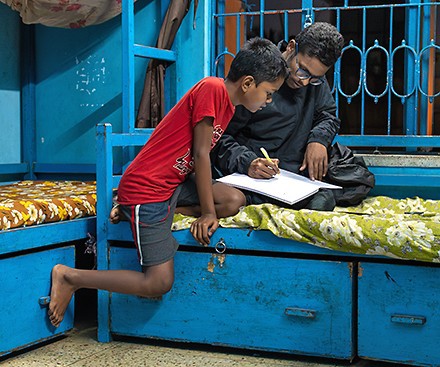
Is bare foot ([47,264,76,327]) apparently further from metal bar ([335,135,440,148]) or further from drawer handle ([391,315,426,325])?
metal bar ([335,135,440,148])

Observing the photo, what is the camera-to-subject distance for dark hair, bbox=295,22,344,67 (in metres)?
2.93

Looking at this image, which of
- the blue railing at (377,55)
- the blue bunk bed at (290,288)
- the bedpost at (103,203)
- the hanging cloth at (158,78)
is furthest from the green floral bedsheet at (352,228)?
the hanging cloth at (158,78)

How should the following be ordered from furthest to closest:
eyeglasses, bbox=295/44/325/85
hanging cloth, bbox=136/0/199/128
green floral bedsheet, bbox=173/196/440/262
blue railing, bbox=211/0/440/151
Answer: hanging cloth, bbox=136/0/199/128, blue railing, bbox=211/0/440/151, eyeglasses, bbox=295/44/325/85, green floral bedsheet, bbox=173/196/440/262

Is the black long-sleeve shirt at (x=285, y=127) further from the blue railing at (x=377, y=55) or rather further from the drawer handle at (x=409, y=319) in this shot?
the drawer handle at (x=409, y=319)

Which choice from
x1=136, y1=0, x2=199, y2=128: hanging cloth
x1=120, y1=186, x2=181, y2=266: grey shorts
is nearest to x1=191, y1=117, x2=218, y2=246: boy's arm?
x1=120, y1=186, x2=181, y2=266: grey shorts

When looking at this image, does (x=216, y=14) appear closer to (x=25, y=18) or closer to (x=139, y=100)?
(x=139, y=100)

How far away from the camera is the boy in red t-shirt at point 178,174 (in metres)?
2.68

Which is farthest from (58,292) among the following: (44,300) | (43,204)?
(43,204)

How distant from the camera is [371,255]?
8.50 ft

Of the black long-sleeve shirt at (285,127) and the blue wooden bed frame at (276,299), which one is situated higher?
the black long-sleeve shirt at (285,127)

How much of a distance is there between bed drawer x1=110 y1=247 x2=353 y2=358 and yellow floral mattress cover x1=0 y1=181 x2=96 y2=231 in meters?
0.31

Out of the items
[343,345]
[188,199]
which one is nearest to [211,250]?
[188,199]

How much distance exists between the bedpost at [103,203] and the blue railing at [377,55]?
1.16 metres

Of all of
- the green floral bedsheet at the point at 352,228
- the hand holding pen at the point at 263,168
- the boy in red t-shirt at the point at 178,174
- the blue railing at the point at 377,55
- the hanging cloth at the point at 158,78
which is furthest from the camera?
the hanging cloth at the point at 158,78
